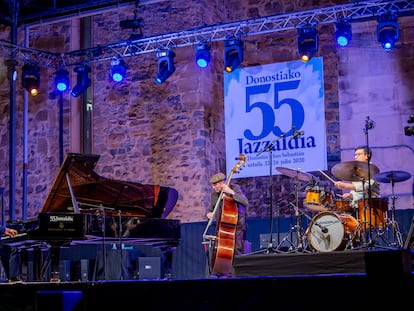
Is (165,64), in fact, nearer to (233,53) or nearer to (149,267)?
(233,53)

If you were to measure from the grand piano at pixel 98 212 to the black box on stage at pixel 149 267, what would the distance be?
9.21ft

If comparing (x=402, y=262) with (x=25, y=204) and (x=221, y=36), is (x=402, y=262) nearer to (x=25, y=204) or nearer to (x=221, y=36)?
(x=221, y=36)

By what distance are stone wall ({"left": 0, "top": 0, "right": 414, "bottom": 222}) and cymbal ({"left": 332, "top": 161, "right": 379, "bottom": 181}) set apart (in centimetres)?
326

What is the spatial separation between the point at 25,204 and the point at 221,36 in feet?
17.4

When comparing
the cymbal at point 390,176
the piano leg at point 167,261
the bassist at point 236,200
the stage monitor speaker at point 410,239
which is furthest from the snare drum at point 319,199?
the piano leg at point 167,261

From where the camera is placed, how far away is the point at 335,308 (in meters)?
3.60

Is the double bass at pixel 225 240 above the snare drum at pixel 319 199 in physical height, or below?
below

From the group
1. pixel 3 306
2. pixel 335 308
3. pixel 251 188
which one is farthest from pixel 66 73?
pixel 335 308

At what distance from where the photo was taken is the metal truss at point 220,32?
38.9ft

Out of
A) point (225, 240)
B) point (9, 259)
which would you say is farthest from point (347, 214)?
point (9, 259)

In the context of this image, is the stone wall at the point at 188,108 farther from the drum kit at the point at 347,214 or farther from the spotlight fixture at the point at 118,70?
the drum kit at the point at 347,214

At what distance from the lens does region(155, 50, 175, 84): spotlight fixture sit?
1325 centimetres

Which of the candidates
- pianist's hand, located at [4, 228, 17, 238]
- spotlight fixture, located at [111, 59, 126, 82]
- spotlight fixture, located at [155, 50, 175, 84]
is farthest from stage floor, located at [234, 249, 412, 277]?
spotlight fixture, located at [111, 59, 126, 82]

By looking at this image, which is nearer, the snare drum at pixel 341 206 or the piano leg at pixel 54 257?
the piano leg at pixel 54 257
